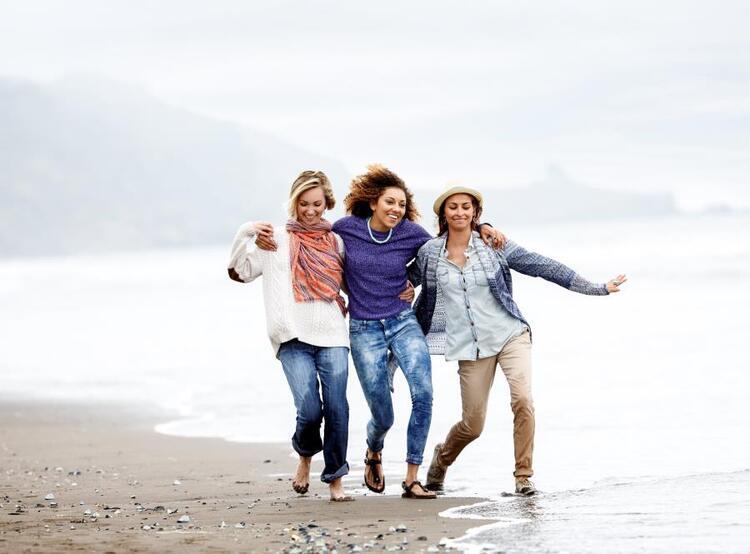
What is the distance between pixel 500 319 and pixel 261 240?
1.47m

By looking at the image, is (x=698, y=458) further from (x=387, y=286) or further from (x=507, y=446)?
(x=387, y=286)

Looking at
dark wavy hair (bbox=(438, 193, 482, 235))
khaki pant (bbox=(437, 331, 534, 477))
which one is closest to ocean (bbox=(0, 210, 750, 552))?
khaki pant (bbox=(437, 331, 534, 477))

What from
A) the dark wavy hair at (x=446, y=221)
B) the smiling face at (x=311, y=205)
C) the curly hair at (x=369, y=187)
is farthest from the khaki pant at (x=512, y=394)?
the smiling face at (x=311, y=205)

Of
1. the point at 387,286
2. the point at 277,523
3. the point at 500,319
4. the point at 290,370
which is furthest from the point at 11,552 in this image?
the point at 500,319

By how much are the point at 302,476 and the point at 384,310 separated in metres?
1.17

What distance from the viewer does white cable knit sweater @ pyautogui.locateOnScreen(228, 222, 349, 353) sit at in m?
6.91

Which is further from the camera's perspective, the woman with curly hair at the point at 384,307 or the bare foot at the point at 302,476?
the bare foot at the point at 302,476

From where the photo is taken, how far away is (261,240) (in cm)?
702

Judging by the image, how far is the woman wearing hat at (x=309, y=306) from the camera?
6926 millimetres

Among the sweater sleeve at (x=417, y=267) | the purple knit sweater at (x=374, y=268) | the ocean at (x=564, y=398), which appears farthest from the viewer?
the sweater sleeve at (x=417, y=267)

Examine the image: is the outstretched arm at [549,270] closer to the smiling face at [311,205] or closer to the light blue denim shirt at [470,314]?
the light blue denim shirt at [470,314]

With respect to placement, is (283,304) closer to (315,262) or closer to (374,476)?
(315,262)

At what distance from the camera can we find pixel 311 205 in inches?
277

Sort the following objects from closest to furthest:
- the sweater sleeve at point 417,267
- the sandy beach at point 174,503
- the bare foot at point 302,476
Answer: the sandy beach at point 174,503 < the sweater sleeve at point 417,267 < the bare foot at point 302,476
